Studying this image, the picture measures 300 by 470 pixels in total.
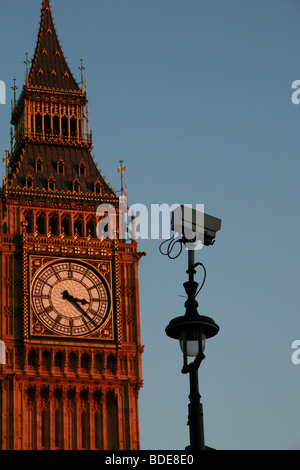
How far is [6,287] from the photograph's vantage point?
86812 mm

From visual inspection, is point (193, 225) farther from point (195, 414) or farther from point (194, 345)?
point (195, 414)

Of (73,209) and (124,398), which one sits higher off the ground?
(73,209)

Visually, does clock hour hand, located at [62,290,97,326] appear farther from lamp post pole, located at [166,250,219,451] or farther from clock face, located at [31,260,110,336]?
lamp post pole, located at [166,250,219,451]

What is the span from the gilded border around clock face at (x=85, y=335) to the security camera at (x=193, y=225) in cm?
4990

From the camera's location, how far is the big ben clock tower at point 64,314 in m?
Answer: 84.6

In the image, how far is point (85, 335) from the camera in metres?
86.2

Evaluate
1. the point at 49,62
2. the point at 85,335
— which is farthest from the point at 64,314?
the point at 49,62

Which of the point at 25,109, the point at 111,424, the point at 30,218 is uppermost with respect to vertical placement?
the point at 25,109

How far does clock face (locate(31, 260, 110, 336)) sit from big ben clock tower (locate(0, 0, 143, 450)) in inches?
2.4

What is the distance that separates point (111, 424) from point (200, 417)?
51.6 m

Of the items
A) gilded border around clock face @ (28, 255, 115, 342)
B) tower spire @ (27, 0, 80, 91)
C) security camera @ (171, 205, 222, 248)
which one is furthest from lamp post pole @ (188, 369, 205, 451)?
tower spire @ (27, 0, 80, 91)

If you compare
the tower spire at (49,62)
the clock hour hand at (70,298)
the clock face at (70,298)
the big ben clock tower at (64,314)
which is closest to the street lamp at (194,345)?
the big ben clock tower at (64,314)
